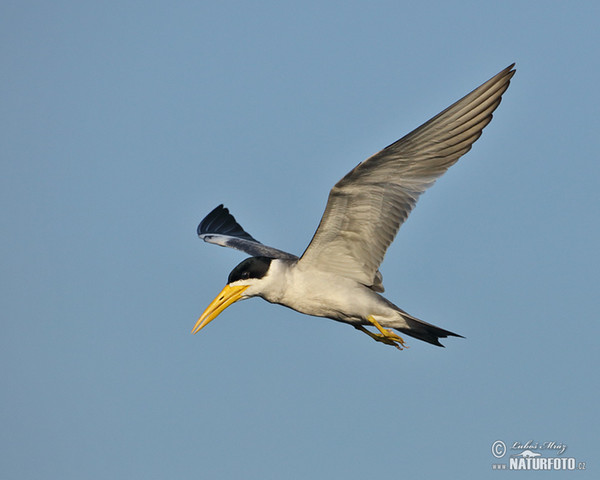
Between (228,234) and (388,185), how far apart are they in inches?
282

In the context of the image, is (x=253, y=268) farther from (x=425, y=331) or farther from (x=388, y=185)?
(x=425, y=331)

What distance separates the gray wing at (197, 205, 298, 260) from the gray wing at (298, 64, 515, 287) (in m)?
3.31

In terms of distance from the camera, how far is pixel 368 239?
1107 centimetres

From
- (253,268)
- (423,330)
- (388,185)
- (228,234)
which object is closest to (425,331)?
(423,330)

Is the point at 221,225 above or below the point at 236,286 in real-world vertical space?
above

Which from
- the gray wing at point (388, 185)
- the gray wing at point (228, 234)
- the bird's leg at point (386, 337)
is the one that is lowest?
the bird's leg at point (386, 337)

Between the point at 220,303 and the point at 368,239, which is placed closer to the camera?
the point at 368,239

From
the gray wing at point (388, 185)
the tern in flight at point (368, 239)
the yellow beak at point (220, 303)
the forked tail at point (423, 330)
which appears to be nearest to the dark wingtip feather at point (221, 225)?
the yellow beak at point (220, 303)

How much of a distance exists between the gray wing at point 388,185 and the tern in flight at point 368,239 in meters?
0.01

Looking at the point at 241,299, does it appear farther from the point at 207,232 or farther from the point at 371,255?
the point at 207,232

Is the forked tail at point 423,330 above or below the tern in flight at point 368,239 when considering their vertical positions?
below

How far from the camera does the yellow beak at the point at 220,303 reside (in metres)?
11.6

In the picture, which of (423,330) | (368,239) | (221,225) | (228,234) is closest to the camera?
(368,239)

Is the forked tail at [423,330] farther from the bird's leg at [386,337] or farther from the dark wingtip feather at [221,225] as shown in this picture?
the dark wingtip feather at [221,225]
